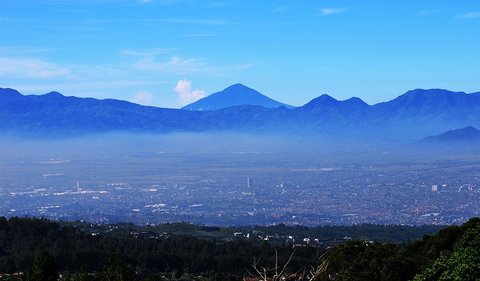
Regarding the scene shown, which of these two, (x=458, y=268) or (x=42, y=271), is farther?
(x=42, y=271)

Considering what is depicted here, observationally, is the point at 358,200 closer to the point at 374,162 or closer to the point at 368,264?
the point at 374,162

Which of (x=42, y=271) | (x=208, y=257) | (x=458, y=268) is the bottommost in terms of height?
(x=208, y=257)

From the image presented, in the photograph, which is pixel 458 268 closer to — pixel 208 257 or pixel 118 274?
pixel 118 274

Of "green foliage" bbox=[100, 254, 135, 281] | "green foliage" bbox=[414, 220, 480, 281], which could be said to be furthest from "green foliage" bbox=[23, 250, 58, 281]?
"green foliage" bbox=[414, 220, 480, 281]

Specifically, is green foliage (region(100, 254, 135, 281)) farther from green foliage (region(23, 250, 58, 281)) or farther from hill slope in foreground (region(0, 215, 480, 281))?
green foliage (region(23, 250, 58, 281))

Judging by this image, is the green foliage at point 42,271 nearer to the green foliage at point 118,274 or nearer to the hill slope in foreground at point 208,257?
the hill slope in foreground at point 208,257

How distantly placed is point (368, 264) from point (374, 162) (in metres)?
157

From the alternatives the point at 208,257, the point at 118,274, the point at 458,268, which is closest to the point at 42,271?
the point at 118,274

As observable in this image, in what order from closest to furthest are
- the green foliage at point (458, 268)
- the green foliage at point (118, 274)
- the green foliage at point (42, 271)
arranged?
the green foliage at point (458, 268) → the green foliage at point (118, 274) → the green foliage at point (42, 271)

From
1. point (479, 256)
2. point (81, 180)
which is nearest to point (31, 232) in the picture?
point (479, 256)

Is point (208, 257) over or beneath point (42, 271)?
beneath

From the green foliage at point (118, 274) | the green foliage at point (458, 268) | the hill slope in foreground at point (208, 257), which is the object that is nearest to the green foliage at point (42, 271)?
the hill slope in foreground at point (208, 257)

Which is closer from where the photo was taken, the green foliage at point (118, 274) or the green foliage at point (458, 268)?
the green foliage at point (458, 268)

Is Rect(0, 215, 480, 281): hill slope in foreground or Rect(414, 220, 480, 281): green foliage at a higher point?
Rect(414, 220, 480, 281): green foliage
